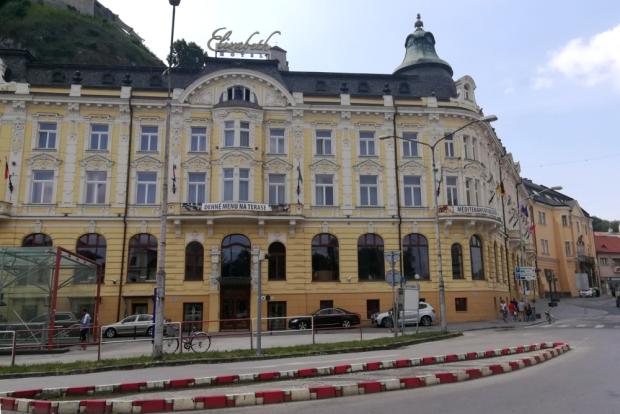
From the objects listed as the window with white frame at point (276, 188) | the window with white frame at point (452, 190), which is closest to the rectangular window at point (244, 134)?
the window with white frame at point (276, 188)

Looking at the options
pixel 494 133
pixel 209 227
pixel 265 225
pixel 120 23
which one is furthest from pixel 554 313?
pixel 120 23

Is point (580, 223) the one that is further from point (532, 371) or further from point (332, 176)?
point (532, 371)

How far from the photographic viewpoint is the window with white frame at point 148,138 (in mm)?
35938

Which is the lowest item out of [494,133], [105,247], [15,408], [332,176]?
[15,408]

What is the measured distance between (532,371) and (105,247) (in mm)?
28459

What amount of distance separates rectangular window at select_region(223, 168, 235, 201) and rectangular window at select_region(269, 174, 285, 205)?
2752mm

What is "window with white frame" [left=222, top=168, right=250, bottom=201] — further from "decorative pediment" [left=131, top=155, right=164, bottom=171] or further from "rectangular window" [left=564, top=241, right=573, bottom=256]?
"rectangular window" [left=564, top=241, right=573, bottom=256]

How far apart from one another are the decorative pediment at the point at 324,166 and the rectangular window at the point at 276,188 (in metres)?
2.32

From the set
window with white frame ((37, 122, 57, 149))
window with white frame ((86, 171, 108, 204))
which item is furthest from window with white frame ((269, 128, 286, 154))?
window with white frame ((37, 122, 57, 149))

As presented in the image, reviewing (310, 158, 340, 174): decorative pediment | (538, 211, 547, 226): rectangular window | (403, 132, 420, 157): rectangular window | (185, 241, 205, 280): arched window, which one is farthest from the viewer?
(538, 211, 547, 226): rectangular window

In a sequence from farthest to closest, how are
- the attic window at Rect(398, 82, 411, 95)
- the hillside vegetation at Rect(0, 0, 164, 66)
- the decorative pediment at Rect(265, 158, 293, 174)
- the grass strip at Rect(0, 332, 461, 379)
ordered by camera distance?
1. the hillside vegetation at Rect(0, 0, 164, 66)
2. the attic window at Rect(398, 82, 411, 95)
3. the decorative pediment at Rect(265, 158, 293, 174)
4. the grass strip at Rect(0, 332, 461, 379)

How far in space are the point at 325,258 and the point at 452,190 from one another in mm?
10626

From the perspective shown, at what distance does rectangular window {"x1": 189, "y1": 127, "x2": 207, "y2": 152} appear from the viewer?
118 feet

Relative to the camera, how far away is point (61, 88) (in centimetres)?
3531
